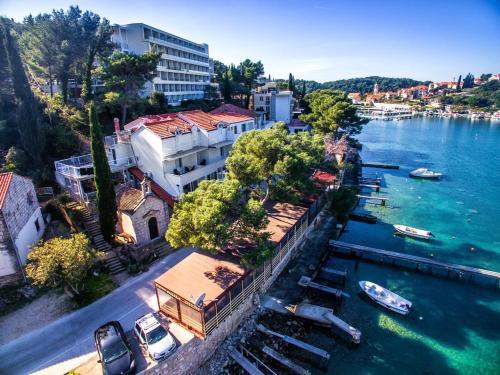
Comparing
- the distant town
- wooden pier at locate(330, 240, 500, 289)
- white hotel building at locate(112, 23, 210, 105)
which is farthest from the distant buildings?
wooden pier at locate(330, 240, 500, 289)

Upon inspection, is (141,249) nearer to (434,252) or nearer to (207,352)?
(207,352)

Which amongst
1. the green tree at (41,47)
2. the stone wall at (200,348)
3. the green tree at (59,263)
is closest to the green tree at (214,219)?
the stone wall at (200,348)

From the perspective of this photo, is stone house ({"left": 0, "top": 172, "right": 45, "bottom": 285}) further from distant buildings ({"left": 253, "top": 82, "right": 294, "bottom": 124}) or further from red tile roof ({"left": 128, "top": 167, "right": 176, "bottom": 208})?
distant buildings ({"left": 253, "top": 82, "right": 294, "bottom": 124})

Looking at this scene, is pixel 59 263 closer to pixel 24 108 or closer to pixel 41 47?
pixel 24 108

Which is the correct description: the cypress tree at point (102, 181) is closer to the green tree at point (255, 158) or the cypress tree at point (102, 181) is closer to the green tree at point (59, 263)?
the green tree at point (59, 263)

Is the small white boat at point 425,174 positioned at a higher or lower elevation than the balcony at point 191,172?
lower

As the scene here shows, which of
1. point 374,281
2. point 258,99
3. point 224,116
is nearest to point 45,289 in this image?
point 374,281

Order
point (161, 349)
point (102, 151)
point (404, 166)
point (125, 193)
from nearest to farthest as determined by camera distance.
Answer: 1. point (161, 349)
2. point (102, 151)
3. point (125, 193)
4. point (404, 166)
